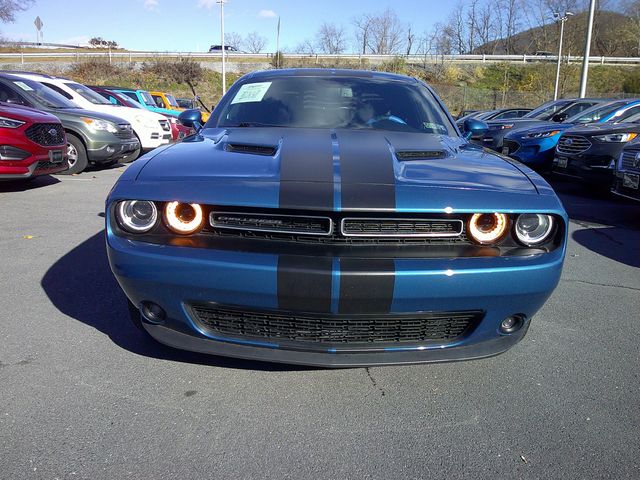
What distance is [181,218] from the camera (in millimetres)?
2207

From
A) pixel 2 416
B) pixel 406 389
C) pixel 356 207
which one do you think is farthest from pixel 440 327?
pixel 2 416

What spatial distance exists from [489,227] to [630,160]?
4566mm

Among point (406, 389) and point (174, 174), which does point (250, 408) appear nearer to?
point (406, 389)

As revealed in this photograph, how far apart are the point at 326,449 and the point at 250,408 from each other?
0.41m

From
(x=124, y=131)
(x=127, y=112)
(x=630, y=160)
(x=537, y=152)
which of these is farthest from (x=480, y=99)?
(x=630, y=160)

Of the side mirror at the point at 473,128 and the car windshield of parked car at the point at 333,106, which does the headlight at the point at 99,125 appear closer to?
the car windshield of parked car at the point at 333,106

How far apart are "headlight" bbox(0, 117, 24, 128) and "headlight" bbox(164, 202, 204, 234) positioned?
18.7 ft

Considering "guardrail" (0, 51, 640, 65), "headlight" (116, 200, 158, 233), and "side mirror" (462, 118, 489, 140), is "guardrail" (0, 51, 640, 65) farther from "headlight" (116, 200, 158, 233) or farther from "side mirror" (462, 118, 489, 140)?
"headlight" (116, 200, 158, 233)

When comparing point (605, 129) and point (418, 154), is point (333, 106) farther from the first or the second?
point (605, 129)

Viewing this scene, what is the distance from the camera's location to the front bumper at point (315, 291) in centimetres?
198

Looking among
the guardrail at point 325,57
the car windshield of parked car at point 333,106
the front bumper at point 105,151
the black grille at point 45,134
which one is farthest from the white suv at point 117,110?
the guardrail at point 325,57

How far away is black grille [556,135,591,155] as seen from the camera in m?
7.75

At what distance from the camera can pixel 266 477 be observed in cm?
184

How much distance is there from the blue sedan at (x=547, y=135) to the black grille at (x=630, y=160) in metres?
3.29
